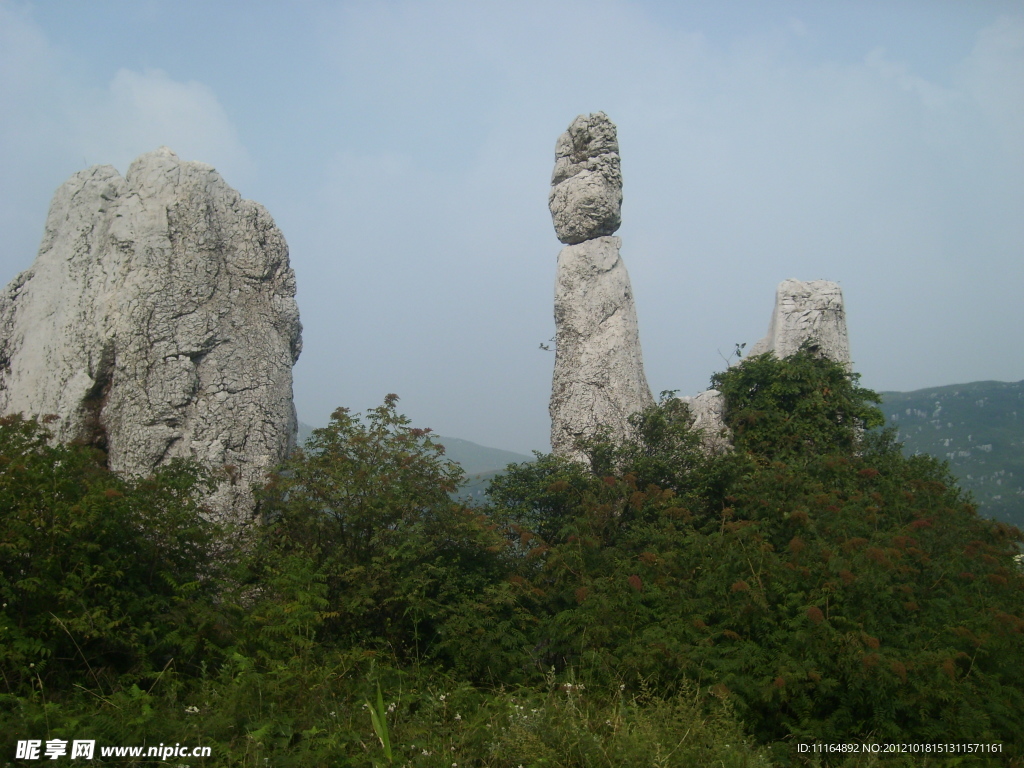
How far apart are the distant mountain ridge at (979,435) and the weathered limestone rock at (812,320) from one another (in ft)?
28.2

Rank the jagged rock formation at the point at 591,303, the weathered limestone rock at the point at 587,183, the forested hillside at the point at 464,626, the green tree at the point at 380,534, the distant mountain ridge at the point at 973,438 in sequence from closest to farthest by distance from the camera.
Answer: the forested hillside at the point at 464,626
the green tree at the point at 380,534
the jagged rock formation at the point at 591,303
the weathered limestone rock at the point at 587,183
the distant mountain ridge at the point at 973,438

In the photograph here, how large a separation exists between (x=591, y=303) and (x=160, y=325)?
5715 millimetres

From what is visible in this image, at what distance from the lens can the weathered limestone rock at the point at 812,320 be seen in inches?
516

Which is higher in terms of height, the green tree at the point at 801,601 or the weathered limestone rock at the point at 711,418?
the weathered limestone rock at the point at 711,418

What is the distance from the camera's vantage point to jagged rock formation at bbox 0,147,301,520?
9.34m

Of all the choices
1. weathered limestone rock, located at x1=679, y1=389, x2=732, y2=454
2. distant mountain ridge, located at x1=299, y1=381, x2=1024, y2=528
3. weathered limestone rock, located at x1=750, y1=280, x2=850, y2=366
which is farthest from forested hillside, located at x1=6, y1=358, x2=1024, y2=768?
distant mountain ridge, located at x1=299, y1=381, x2=1024, y2=528

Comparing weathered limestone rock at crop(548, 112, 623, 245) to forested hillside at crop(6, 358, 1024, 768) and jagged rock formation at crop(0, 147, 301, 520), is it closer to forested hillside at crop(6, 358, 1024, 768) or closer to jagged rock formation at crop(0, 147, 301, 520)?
jagged rock formation at crop(0, 147, 301, 520)

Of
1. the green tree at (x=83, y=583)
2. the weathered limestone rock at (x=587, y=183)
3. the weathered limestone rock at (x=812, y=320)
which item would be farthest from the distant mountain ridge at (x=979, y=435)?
the green tree at (x=83, y=583)

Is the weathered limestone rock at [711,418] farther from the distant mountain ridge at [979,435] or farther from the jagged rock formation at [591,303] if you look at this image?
the distant mountain ridge at [979,435]

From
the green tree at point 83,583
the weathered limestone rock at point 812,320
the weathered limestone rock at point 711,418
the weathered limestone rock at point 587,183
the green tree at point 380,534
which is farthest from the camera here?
the weathered limestone rock at point 812,320

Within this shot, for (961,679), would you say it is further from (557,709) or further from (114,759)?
(114,759)

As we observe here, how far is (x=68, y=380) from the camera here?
970 centimetres

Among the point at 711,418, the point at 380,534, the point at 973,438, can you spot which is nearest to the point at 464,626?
the point at 380,534

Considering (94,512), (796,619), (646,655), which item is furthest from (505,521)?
(94,512)
